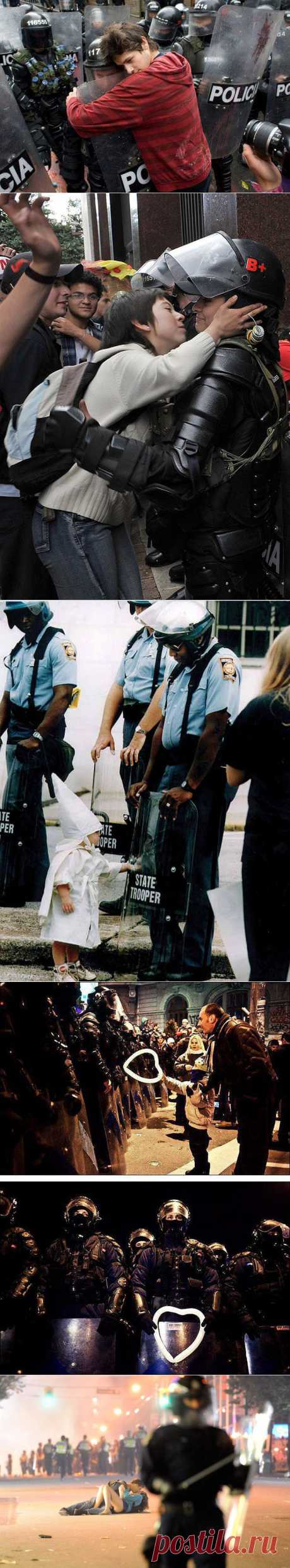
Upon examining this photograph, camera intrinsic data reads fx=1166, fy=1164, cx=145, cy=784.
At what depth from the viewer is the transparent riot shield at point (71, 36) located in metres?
3.69

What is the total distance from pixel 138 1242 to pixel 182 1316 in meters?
0.22

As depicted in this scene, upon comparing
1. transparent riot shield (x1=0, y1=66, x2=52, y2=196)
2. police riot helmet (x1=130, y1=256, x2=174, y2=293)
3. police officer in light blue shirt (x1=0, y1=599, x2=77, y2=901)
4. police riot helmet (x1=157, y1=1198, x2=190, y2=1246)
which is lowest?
police riot helmet (x1=157, y1=1198, x2=190, y2=1246)

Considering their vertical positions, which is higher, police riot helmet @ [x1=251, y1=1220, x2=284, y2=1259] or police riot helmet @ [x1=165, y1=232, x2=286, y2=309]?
police riot helmet @ [x1=165, y1=232, x2=286, y2=309]

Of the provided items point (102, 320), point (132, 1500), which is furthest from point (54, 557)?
point (132, 1500)

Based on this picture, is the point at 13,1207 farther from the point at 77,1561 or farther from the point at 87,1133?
the point at 77,1561

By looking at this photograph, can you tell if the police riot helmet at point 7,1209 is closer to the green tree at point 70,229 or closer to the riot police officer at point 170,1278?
the riot police officer at point 170,1278

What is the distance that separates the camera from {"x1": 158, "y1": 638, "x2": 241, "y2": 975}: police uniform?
9.90ft

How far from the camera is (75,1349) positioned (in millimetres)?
3008

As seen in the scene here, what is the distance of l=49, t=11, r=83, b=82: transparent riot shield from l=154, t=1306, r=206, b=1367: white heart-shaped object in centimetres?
369

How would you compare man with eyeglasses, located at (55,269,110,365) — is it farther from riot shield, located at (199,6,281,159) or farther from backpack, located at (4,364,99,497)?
riot shield, located at (199,6,281,159)

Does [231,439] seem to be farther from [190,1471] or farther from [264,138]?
[190,1471]

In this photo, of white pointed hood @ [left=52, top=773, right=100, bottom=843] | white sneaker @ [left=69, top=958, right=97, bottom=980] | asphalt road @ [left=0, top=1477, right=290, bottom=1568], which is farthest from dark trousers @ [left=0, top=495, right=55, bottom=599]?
asphalt road @ [left=0, top=1477, right=290, bottom=1568]

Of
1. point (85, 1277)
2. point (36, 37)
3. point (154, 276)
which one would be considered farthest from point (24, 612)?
point (36, 37)

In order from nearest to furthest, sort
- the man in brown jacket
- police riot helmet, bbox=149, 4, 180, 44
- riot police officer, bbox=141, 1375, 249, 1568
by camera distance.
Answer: riot police officer, bbox=141, 1375, 249, 1568 < the man in brown jacket < police riot helmet, bbox=149, 4, 180, 44
